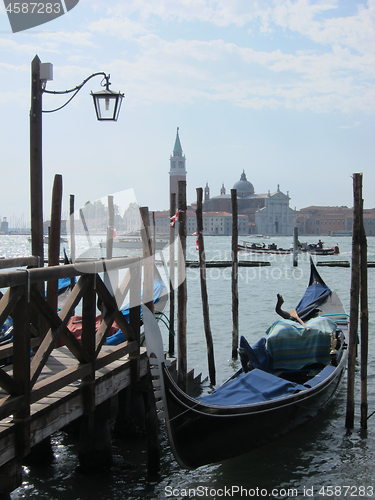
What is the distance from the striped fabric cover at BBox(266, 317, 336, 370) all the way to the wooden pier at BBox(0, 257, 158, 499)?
955mm

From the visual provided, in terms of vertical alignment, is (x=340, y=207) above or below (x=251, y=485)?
above

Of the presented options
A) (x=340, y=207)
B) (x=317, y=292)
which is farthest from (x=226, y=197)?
(x=317, y=292)

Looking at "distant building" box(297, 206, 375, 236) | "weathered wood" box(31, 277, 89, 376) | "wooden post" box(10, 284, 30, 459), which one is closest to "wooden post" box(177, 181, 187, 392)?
"weathered wood" box(31, 277, 89, 376)

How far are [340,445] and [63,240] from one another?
34.3 metres

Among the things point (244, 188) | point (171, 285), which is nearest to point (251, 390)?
point (171, 285)

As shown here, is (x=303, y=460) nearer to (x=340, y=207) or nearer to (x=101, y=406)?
(x=101, y=406)

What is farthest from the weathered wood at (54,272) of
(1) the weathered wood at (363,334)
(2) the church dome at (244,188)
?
(2) the church dome at (244,188)

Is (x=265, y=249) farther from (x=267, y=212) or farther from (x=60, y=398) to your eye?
(x=267, y=212)

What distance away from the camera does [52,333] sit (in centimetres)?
192

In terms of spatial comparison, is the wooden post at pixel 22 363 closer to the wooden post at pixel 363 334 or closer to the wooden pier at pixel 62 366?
the wooden pier at pixel 62 366

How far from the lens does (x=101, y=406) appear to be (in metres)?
2.47

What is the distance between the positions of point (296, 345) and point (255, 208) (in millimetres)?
67083

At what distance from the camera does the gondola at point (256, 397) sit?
2.30 meters

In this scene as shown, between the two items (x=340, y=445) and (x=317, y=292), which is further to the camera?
(x=317, y=292)
